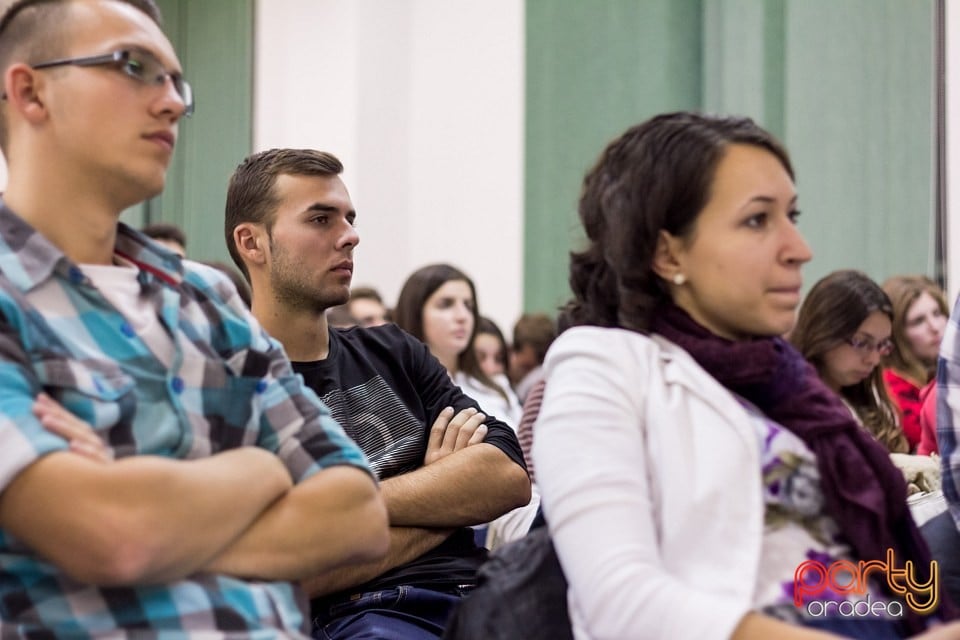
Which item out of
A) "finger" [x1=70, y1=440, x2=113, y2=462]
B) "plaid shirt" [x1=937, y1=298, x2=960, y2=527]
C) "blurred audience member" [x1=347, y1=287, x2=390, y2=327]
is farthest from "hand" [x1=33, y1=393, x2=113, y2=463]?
"blurred audience member" [x1=347, y1=287, x2=390, y2=327]

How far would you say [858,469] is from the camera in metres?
1.54

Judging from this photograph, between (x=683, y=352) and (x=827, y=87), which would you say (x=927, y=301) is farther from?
(x=683, y=352)

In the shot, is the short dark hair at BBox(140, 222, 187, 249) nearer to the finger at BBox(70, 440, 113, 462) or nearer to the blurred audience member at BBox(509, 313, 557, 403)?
the blurred audience member at BBox(509, 313, 557, 403)

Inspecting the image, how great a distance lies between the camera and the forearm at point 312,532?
137 centimetres

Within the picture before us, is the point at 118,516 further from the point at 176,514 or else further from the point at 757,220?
the point at 757,220

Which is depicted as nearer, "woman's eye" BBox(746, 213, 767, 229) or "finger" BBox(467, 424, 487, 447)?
"woman's eye" BBox(746, 213, 767, 229)

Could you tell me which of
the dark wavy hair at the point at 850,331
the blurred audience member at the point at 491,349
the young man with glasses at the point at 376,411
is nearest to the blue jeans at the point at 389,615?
the young man with glasses at the point at 376,411

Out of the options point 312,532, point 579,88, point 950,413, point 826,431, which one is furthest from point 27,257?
point 579,88

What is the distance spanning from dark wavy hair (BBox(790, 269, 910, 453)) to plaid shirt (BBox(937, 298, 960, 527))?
1285 mm

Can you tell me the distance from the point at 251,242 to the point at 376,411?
1.64 feet

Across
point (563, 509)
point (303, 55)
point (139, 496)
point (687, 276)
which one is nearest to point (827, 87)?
point (303, 55)

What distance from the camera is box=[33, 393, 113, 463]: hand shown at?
1257 millimetres

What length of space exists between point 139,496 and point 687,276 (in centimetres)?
79

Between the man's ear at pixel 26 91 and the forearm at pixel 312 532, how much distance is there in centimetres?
56
